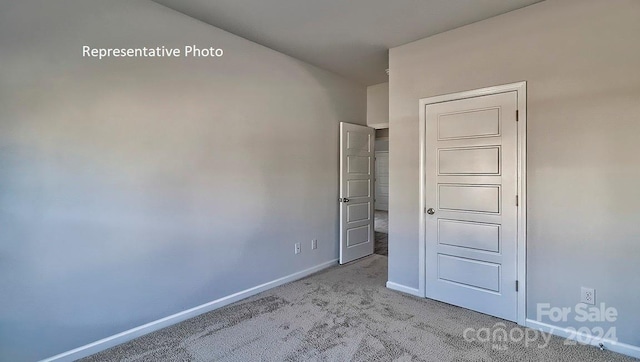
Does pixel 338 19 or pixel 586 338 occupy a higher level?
pixel 338 19

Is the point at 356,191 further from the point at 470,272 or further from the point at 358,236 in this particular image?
the point at 470,272

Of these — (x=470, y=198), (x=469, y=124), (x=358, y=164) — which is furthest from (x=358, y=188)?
(x=469, y=124)

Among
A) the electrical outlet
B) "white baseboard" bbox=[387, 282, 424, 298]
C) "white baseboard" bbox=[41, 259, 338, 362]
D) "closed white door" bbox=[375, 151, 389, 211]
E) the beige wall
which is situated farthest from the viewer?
"closed white door" bbox=[375, 151, 389, 211]

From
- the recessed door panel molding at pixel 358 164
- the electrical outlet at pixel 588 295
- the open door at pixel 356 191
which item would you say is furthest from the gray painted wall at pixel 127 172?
the electrical outlet at pixel 588 295

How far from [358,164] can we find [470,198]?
196 cm

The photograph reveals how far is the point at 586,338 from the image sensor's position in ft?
7.63

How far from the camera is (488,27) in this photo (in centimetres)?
279

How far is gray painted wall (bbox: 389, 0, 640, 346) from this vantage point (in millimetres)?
2197

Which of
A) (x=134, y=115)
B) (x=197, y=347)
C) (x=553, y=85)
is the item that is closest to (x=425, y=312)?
(x=197, y=347)

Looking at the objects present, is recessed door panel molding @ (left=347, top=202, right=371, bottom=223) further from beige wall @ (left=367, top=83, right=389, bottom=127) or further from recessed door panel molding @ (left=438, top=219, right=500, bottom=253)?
recessed door panel molding @ (left=438, top=219, right=500, bottom=253)

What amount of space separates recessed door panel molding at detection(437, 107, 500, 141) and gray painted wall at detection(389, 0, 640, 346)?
248mm

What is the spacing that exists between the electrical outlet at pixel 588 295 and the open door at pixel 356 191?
264 cm

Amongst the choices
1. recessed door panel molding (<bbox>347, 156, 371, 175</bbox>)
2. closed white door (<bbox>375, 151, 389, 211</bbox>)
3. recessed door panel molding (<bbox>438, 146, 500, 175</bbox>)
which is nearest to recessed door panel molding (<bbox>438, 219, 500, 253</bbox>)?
recessed door panel molding (<bbox>438, 146, 500, 175</bbox>)

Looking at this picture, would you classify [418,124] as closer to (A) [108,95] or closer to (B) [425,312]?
(B) [425,312]
